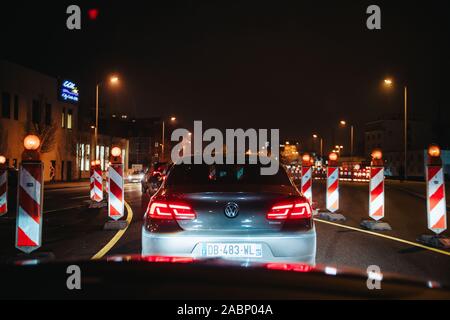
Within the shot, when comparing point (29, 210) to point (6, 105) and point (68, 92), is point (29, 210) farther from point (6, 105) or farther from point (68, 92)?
point (68, 92)

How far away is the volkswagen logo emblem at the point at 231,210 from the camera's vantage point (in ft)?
16.0

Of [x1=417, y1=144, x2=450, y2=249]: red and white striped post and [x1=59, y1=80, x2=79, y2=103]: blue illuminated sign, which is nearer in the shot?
[x1=417, y1=144, x2=450, y2=249]: red and white striped post

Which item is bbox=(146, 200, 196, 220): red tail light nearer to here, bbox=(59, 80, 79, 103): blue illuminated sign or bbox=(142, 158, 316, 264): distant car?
bbox=(142, 158, 316, 264): distant car

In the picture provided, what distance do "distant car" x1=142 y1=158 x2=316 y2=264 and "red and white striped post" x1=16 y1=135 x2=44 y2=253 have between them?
2599 mm

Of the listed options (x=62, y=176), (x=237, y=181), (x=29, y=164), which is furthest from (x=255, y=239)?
(x=62, y=176)

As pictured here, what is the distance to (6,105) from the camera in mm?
37875

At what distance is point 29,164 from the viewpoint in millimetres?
6996

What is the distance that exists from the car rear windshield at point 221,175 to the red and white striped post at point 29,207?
90.2 inches

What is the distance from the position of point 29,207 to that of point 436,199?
6.99 metres

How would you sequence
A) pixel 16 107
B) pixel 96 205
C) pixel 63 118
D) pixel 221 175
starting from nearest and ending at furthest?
1. pixel 221 175
2. pixel 96 205
3. pixel 16 107
4. pixel 63 118

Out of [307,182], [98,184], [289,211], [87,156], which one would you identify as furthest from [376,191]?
[87,156]

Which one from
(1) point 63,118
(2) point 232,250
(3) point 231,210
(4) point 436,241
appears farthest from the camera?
(1) point 63,118

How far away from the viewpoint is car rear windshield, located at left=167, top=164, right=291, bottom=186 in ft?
19.1

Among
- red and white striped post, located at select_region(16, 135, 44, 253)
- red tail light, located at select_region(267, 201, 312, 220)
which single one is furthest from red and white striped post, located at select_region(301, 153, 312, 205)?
red tail light, located at select_region(267, 201, 312, 220)
